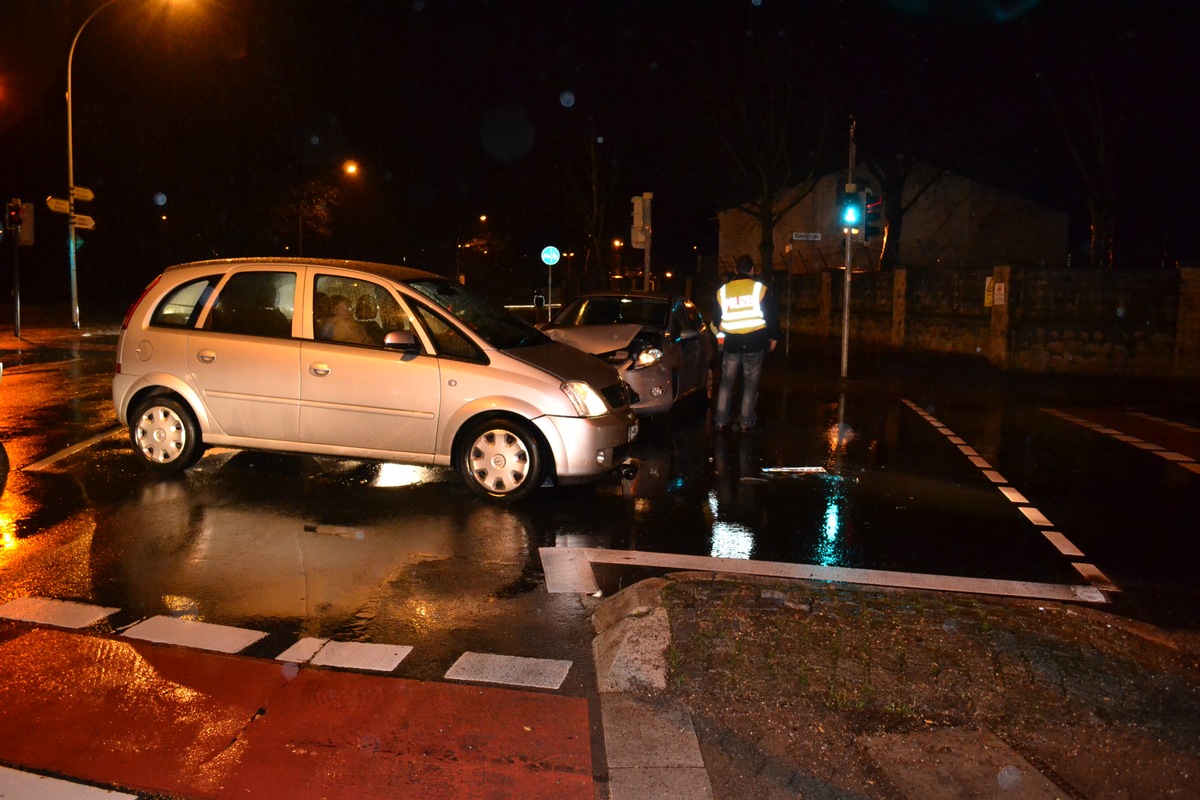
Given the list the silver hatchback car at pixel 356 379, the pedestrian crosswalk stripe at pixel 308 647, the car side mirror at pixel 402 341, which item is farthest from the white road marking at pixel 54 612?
the car side mirror at pixel 402 341

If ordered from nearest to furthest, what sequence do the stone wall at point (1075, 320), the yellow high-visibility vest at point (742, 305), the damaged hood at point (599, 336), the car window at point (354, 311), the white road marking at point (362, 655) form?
the white road marking at point (362, 655), the car window at point (354, 311), the yellow high-visibility vest at point (742, 305), the damaged hood at point (599, 336), the stone wall at point (1075, 320)

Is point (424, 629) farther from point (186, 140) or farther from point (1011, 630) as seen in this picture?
point (186, 140)

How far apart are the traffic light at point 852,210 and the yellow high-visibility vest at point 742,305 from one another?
7860 millimetres

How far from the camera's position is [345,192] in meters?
48.2

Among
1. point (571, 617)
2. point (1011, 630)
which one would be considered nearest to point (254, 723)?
point (571, 617)

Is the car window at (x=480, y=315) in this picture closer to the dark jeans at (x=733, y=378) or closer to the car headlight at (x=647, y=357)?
the car headlight at (x=647, y=357)

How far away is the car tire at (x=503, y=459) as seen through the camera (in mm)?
8281

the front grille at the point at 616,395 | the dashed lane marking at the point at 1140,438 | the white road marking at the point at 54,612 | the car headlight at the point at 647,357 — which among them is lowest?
the white road marking at the point at 54,612

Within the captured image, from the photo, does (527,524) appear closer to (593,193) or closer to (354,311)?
(354,311)

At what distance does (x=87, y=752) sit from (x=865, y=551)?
488 centimetres

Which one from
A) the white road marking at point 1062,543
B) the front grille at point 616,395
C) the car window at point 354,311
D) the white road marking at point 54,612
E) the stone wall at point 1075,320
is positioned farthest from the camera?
the stone wall at point 1075,320

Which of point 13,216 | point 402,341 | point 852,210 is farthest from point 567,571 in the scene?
point 13,216

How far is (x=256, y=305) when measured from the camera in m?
8.91

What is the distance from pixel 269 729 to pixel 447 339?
4.59m
